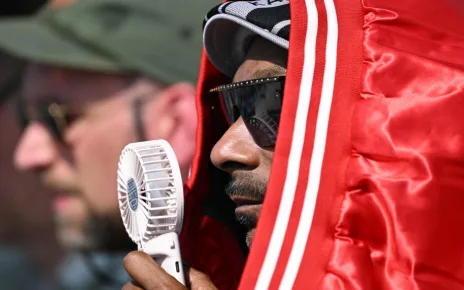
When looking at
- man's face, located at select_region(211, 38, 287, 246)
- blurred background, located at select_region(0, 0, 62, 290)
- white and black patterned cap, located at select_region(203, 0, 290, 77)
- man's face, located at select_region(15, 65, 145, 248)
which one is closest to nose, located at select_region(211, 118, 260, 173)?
man's face, located at select_region(211, 38, 287, 246)

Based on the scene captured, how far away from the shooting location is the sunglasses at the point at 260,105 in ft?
7.13

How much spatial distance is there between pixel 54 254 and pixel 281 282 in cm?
328

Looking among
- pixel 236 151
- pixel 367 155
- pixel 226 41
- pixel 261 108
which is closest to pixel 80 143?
pixel 226 41

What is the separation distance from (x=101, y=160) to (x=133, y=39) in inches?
19.6

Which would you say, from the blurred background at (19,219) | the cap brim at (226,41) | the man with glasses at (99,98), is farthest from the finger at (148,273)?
the blurred background at (19,219)

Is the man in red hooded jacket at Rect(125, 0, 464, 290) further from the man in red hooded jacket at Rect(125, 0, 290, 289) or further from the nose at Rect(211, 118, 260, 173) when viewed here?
the nose at Rect(211, 118, 260, 173)

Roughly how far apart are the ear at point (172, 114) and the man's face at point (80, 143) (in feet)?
0.31

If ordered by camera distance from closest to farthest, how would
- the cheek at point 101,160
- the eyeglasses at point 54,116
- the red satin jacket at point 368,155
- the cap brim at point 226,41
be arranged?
the red satin jacket at point 368,155, the cap brim at point 226,41, the cheek at point 101,160, the eyeglasses at point 54,116

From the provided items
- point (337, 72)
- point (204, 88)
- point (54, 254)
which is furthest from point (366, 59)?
point (54, 254)

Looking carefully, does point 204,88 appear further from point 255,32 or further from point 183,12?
point 183,12

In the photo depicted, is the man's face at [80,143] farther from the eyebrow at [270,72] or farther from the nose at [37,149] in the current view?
the eyebrow at [270,72]

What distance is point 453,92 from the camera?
188 cm

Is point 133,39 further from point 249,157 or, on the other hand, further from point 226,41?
point 249,157

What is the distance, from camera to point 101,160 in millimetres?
3852
